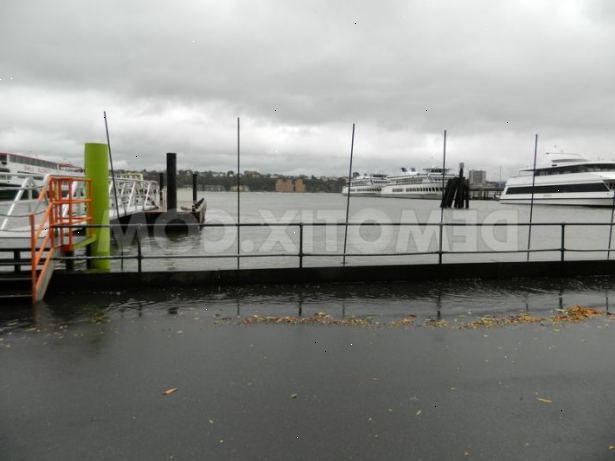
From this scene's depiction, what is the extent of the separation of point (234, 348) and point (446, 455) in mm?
2930

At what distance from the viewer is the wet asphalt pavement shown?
3.60m

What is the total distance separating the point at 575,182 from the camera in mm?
81000

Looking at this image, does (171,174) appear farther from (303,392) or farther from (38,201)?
(303,392)

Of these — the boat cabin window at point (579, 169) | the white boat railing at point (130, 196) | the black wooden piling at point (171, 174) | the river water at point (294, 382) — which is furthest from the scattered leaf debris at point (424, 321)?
the boat cabin window at point (579, 169)

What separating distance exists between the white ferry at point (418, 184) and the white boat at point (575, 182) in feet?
123

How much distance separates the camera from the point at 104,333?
6.34m

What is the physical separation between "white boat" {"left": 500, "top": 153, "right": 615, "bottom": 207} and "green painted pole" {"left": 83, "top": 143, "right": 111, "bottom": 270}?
257 ft

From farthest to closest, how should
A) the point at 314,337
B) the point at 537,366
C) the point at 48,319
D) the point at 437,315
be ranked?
the point at 437,315 < the point at 48,319 < the point at 314,337 < the point at 537,366

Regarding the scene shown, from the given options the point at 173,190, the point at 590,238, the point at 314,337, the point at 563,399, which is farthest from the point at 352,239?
the point at 563,399

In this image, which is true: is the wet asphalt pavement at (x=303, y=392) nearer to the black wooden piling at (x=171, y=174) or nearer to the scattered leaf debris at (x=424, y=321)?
the scattered leaf debris at (x=424, y=321)

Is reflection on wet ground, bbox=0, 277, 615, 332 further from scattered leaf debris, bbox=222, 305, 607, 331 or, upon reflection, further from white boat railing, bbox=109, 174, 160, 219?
white boat railing, bbox=109, 174, 160, 219

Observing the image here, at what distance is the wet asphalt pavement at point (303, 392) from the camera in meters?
3.60

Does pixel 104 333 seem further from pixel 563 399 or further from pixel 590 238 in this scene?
pixel 590 238

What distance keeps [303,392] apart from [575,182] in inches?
3464
